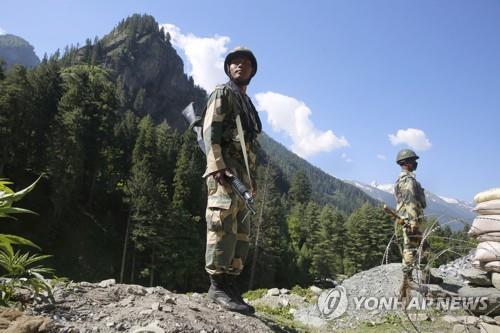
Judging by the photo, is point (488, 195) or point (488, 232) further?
point (488, 195)

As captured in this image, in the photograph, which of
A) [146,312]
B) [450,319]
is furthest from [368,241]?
[146,312]

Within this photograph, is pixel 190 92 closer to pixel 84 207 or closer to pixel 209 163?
pixel 84 207

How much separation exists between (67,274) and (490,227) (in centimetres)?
3390

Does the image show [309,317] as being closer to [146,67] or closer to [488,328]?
[488,328]

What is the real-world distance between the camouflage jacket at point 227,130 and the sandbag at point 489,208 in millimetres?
3520

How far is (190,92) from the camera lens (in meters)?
137

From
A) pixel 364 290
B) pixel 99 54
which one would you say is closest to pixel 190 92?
pixel 99 54

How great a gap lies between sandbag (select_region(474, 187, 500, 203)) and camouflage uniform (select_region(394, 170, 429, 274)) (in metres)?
2.54

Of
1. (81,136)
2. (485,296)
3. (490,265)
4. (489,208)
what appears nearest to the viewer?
(490,265)

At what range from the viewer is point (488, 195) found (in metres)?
5.97

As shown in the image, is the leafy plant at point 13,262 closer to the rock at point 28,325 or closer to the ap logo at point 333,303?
the rock at point 28,325

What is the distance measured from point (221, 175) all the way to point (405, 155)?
19.8 ft

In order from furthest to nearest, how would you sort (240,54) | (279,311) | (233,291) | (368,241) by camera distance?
(368,241)
(279,311)
(240,54)
(233,291)

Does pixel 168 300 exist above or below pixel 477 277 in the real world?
below
